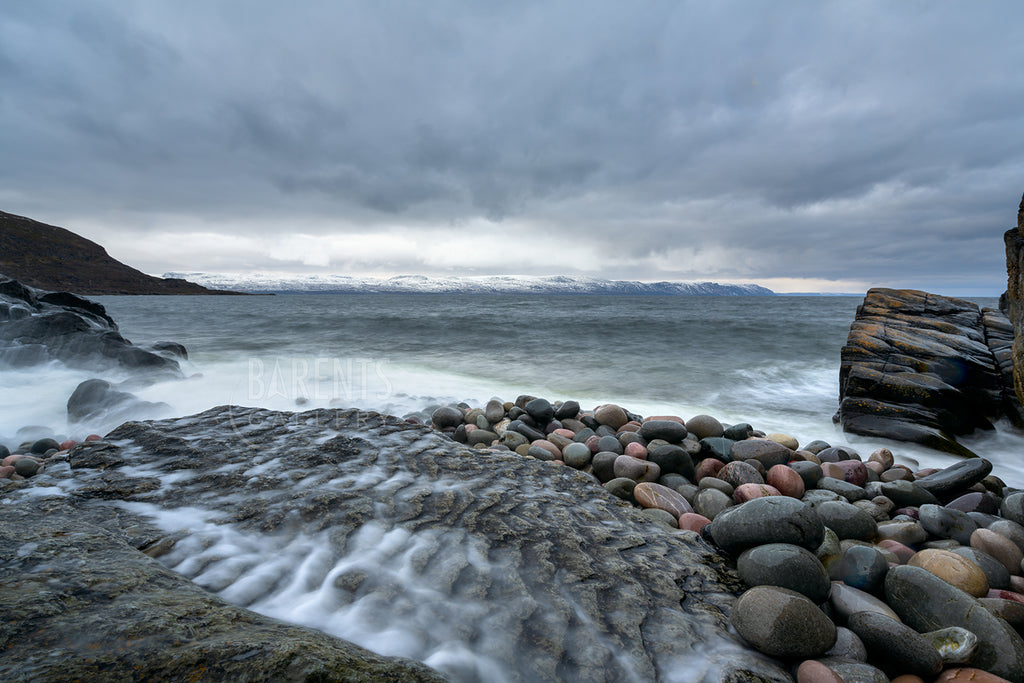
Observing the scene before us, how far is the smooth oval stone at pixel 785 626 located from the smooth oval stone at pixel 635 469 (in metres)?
1.55

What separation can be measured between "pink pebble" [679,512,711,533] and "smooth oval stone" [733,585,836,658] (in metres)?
0.86

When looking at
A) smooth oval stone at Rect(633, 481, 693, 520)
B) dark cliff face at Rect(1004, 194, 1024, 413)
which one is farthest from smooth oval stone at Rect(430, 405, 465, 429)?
dark cliff face at Rect(1004, 194, 1024, 413)

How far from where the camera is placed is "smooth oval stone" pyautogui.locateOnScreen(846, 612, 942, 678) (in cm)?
152

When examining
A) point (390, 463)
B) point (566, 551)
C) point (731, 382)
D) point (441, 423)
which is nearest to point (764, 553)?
point (566, 551)

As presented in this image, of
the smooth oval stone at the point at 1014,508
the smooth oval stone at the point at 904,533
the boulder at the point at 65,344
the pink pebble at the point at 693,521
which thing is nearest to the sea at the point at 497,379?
the boulder at the point at 65,344

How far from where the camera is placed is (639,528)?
2.21 metres

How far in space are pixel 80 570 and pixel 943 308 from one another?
435 inches

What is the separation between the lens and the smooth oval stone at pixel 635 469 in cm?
316

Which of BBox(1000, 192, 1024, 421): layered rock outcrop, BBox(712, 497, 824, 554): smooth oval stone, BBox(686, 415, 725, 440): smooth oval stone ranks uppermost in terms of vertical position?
BBox(1000, 192, 1024, 421): layered rock outcrop

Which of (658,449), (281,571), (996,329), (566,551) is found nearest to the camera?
(281,571)

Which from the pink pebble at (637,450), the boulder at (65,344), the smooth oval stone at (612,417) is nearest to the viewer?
the pink pebble at (637,450)

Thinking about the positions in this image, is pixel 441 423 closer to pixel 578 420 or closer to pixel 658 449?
pixel 578 420

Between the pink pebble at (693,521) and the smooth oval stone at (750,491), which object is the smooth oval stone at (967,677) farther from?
the smooth oval stone at (750,491)

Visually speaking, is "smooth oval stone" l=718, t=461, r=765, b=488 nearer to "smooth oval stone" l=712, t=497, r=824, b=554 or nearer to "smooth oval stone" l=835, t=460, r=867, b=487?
"smooth oval stone" l=835, t=460, r=867, b=487
